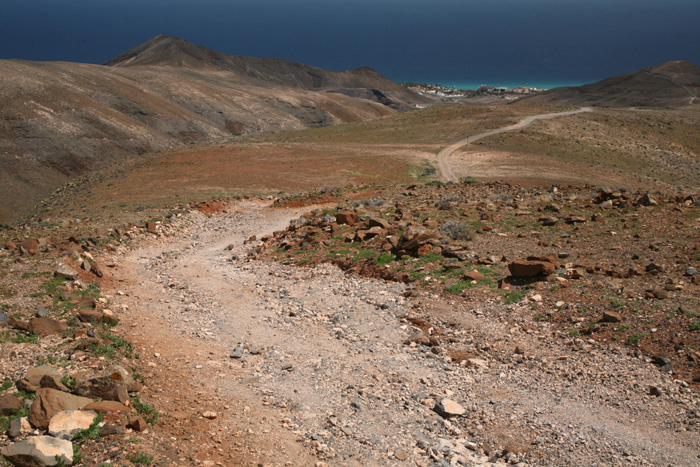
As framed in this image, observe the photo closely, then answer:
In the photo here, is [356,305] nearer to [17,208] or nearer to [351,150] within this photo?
[351,150]

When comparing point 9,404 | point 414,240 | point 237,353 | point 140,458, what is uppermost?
point 414,240

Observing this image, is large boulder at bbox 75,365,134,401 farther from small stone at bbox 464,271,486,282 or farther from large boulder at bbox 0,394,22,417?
small stone at bbox 464,271,486,282

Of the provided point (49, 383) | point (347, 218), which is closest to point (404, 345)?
point (49, 383)

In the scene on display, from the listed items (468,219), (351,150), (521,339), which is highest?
(351,150)

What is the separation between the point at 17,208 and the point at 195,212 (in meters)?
28.9

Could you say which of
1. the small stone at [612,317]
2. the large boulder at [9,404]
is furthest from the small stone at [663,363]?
the large boulder at [9,404]

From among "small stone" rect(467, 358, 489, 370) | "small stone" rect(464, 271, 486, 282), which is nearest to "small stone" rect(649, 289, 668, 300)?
"small stone" rect(464, 271, 486, 282)

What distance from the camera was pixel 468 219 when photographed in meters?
18.0

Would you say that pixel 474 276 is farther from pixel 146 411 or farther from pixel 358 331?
pixel 146 411

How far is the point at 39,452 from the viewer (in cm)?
570

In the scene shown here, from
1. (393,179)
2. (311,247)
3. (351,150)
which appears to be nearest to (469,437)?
(311,247)

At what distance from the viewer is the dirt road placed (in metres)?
7.11

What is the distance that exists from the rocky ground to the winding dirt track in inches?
875

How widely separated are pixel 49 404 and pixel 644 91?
127625 millimetres
